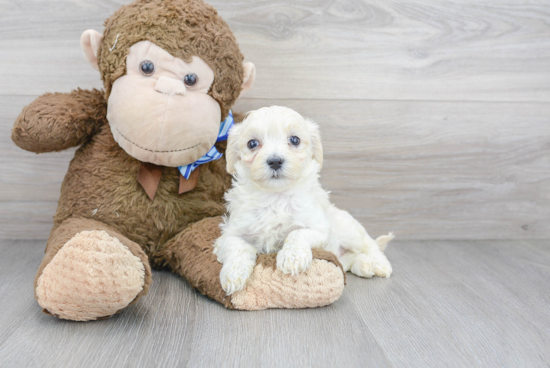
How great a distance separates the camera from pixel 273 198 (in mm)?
1309

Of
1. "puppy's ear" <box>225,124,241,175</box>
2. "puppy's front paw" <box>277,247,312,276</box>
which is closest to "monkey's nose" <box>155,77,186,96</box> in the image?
"puppy's ear" <box>225,124,241,175</box>

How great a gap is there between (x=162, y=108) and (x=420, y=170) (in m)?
1.18

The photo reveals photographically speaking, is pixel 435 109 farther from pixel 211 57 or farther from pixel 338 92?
pixel 211 57

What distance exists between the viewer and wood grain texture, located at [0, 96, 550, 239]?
1814 mm

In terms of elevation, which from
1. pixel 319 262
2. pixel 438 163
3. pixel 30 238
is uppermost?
pixel 319 262

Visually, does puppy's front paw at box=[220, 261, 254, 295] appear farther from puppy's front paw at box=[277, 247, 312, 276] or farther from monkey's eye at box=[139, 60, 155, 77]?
monkey's eye at box=[139, 60, 155, 77]

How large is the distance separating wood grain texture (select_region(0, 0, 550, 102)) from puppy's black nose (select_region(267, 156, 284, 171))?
696mm

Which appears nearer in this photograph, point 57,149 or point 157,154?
point 157,154

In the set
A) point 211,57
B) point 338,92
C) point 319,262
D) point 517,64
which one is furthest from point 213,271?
point 517,64

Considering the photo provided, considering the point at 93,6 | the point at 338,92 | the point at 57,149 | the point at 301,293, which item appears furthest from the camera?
the point at 338,92

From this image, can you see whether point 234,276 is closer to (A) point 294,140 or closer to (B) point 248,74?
(A) point 294,140

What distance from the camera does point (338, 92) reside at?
1833 millimetres

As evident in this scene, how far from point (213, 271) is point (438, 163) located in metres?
1.17

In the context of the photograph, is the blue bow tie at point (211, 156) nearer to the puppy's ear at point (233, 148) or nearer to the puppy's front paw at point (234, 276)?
the puppy's ear at point (233, 148)
